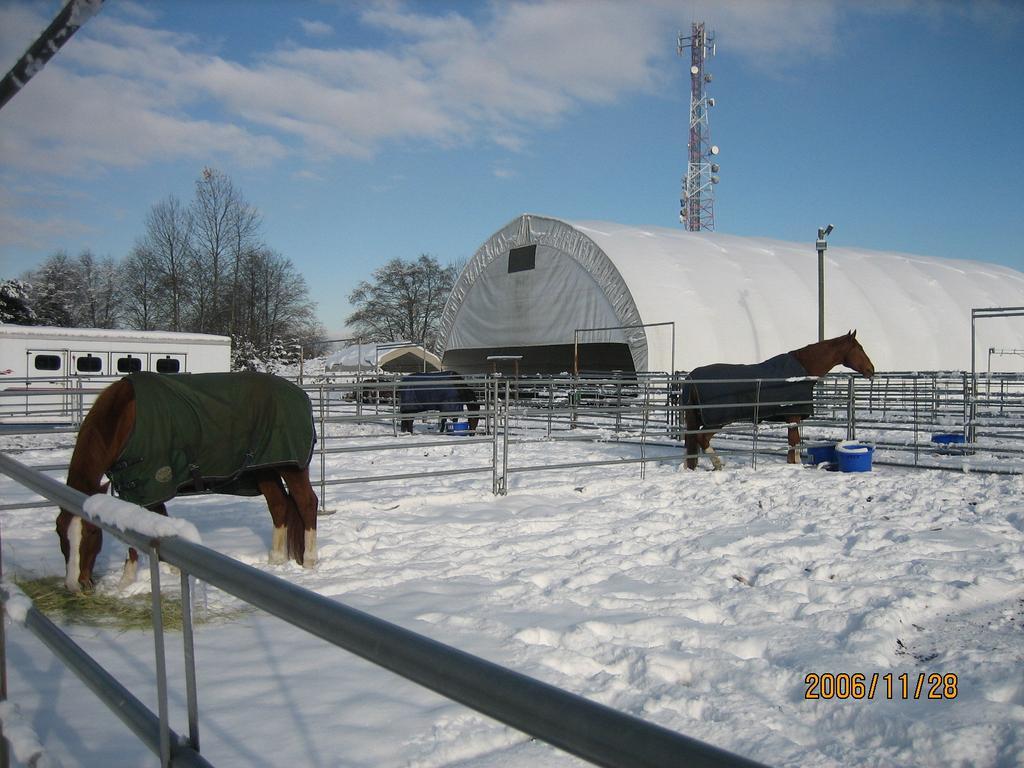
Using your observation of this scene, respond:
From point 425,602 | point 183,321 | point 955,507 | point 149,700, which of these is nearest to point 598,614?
point 425,602

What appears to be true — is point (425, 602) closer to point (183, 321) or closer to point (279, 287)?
point (183, 321)

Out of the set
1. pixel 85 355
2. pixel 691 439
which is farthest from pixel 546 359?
pixel 691 439

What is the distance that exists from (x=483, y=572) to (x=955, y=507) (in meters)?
4.76

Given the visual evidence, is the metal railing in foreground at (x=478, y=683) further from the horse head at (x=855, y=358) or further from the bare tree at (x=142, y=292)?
the bare tree at (x=142, y=292)

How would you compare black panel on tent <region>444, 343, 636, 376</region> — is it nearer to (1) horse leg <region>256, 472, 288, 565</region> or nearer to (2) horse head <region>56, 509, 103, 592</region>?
(1) horse leg <region>256, 472, 288, 565</region>

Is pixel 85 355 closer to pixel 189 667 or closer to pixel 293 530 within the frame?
pixel 293 530

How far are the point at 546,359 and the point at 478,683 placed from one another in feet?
83.0

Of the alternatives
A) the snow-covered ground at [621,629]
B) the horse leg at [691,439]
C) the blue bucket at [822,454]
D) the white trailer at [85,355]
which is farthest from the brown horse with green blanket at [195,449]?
the white trailer at [85,355]

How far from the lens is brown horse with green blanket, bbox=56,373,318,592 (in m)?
4.32

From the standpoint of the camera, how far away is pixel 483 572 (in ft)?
16.7

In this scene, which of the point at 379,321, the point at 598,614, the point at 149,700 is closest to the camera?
the point at 149,700

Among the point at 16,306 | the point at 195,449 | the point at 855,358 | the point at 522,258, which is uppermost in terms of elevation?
the point at 522,258

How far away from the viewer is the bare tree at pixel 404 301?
53781 millimetres

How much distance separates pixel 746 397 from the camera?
410 inches
